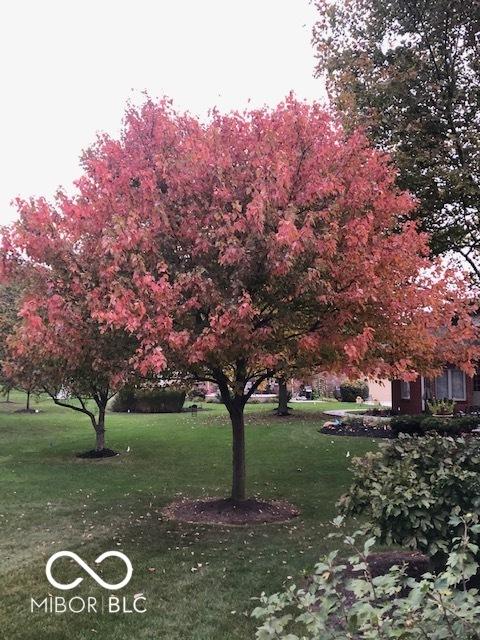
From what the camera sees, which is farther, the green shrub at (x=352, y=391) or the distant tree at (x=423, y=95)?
the green shrub at (x=352, y=391)

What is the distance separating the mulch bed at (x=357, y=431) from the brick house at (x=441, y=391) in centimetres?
434

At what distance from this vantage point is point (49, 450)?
19422 millimetres

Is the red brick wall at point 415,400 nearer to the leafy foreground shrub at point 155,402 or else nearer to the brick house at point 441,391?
the brick house at point 441,391

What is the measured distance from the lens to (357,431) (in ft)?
68.2

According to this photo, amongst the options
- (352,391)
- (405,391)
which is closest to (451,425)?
(405,391)

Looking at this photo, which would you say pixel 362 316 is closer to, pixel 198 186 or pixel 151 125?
pixel 198 186

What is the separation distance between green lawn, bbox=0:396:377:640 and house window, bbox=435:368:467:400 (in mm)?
7713

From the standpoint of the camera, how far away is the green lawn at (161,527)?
5992mm

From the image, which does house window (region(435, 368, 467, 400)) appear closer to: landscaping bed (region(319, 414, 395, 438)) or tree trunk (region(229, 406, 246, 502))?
landscaping bed (region(319, 414, 395, 438))

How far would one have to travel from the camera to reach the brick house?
2464 centimetres
